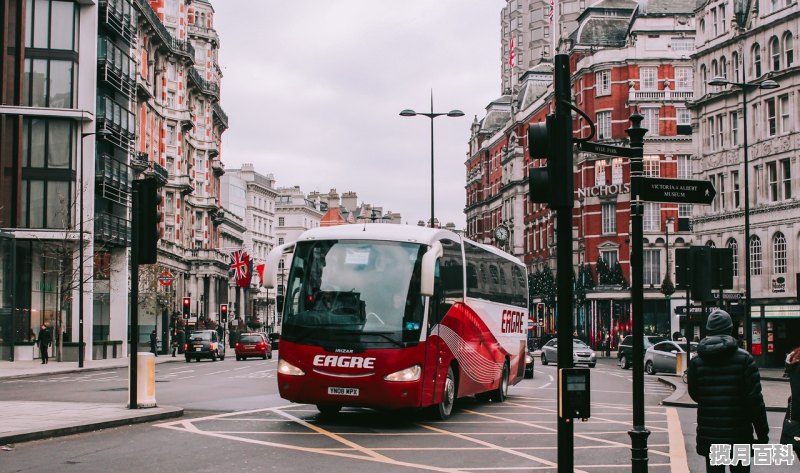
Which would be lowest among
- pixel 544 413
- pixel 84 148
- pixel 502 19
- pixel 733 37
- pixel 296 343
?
pixel 544 413

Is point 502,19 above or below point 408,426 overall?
above

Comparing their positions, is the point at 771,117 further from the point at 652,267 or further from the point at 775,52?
the point at 652,267

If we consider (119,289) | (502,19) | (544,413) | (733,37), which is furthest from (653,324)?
(502,19)

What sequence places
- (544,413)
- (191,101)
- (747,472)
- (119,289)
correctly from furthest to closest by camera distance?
(191,101)
(119,289)
(544,413)
(747,472)

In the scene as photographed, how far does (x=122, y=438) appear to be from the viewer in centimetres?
1401

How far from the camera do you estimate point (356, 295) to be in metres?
16.4

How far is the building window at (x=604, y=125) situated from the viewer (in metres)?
72.6

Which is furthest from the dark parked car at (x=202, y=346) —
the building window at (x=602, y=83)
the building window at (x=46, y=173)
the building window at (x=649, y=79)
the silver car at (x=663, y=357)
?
the building window at (x=649, y=79)

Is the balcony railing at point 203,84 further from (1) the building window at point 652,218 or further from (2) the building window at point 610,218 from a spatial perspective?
(1) the building window at point 652,218

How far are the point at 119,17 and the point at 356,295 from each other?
147 ft

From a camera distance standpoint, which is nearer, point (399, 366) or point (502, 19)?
point (399, 366)

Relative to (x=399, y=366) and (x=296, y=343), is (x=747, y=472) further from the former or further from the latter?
(x=296, y=343)

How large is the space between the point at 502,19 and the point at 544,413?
4765 inches

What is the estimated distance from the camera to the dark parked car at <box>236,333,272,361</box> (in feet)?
174
